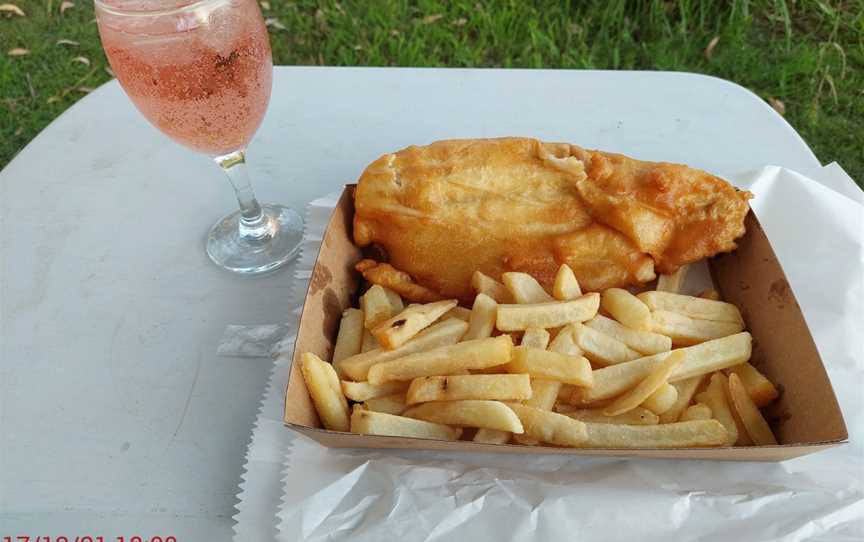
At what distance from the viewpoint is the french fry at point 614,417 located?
1.42 meters

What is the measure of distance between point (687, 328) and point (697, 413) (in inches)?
8.9

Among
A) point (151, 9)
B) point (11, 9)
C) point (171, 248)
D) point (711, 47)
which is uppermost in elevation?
point (151, 9)

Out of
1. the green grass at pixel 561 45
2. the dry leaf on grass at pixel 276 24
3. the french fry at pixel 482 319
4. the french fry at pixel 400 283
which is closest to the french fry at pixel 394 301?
the french fry at pixel 400 283

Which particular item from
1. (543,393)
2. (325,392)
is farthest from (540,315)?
(325,392)

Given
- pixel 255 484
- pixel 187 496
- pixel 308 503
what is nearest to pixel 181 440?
pixel 187 496

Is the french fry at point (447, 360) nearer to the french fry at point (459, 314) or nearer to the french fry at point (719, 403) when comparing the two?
the french fry at point (459, 314)

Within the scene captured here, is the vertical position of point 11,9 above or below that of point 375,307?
below

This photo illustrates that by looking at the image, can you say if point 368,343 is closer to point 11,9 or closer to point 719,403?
point 719,403

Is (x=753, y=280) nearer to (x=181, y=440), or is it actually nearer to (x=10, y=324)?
(x=181, y=440)

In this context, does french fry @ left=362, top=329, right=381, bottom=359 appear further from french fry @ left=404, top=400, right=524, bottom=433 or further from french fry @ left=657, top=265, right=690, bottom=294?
french fry @ left=657, top=265, right=690, bottom=294

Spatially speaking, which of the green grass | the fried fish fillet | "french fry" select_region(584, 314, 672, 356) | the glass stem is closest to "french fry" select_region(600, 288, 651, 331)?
"french fry" select_region(584, 314, 672, 356)

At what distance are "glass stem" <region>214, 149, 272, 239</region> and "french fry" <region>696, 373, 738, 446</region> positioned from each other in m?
1.24

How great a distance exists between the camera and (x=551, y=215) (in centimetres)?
173

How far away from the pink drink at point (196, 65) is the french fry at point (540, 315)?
832mm
